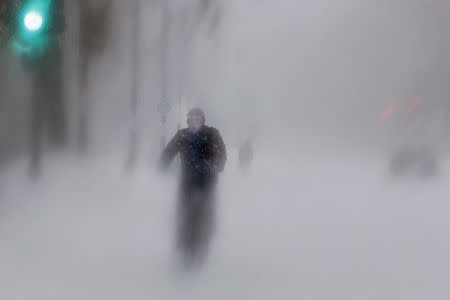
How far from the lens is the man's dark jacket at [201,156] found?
6926 millimetres

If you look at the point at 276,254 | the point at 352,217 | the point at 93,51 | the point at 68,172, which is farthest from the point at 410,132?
the point at 276,254

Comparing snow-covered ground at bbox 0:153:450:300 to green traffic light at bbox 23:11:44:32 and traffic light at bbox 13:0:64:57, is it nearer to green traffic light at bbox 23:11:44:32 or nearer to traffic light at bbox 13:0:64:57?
traffic light at bbox 13:0:64:57

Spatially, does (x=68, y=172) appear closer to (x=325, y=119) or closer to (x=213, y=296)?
(x=213, y=296)

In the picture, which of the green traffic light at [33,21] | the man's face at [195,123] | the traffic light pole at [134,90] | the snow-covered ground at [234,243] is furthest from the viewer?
the traffic light pole at [134,90]

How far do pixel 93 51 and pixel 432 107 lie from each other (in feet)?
55.9

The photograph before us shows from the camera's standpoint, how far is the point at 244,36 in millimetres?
33562

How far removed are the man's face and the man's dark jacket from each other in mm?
35

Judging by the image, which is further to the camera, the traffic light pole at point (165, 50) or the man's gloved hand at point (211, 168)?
the traffic light pole at point (165, 50)

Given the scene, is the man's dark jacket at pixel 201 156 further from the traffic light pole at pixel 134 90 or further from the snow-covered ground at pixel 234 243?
the traffic light pole at pixel 134 90

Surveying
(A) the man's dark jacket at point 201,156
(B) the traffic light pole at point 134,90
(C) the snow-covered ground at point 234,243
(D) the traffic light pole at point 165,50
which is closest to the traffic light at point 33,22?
(C) the snow-covered ground at point 234,243

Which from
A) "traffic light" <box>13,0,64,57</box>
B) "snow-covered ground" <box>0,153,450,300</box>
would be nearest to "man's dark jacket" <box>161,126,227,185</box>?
"snow-covered ground" <box>0,153,450,300</box>

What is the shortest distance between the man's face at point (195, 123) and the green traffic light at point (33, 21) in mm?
2927

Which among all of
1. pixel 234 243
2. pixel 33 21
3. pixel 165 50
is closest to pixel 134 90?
pixel 165 50

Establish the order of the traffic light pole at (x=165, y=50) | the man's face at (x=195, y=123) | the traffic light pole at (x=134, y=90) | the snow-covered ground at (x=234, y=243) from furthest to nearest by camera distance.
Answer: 1. the traffic light pole at (x=165, y=50)
2. the traffic light pole at (x=134, y=90)
3. the man's face at (x=195, y=123)
4. the snow-covered ground at (x=234, y=243)
